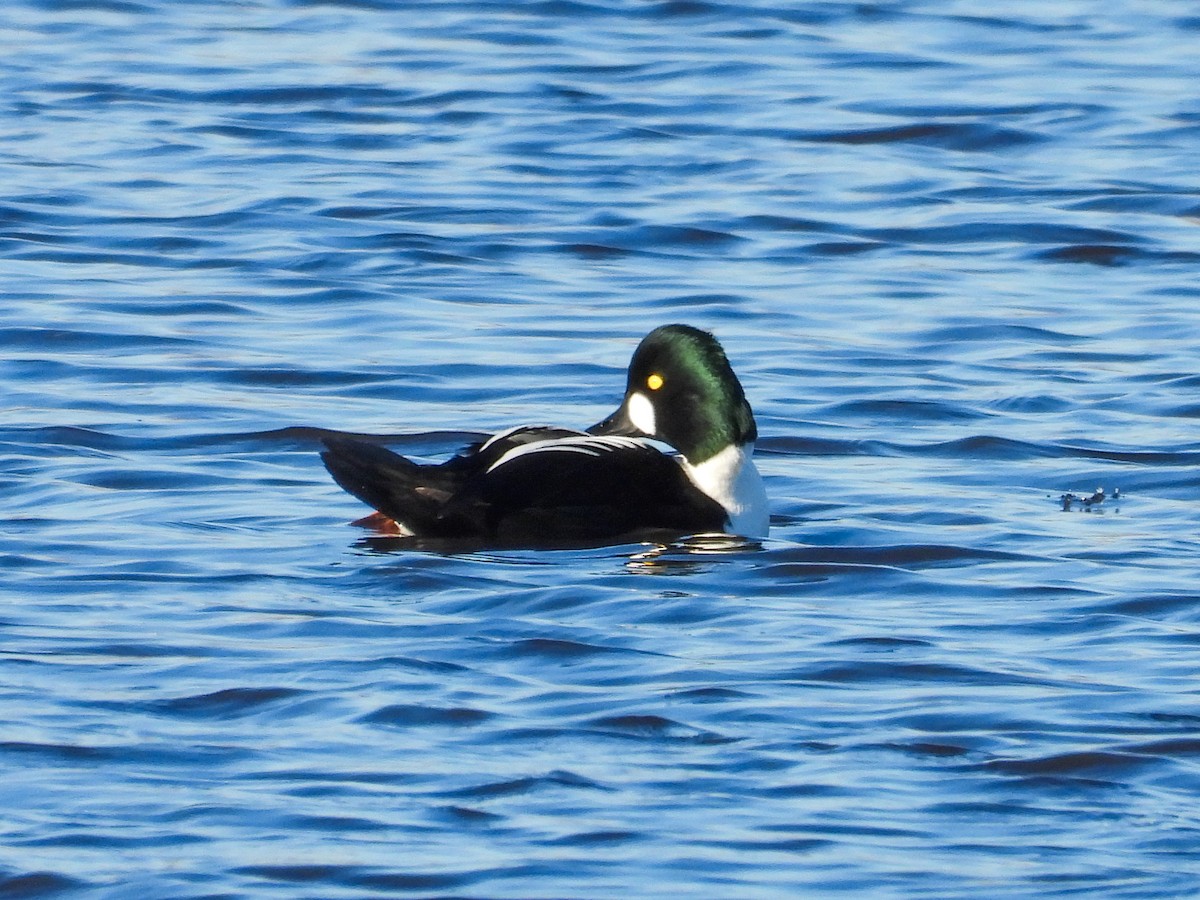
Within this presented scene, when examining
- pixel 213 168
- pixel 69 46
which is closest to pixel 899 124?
pixel 213 168

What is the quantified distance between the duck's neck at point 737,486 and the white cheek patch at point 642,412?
20cm

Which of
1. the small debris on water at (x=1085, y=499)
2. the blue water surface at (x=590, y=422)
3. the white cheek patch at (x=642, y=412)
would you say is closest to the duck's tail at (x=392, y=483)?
the blue water surface at (x=590, y=422)

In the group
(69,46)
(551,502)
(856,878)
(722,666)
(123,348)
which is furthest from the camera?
(69,46)

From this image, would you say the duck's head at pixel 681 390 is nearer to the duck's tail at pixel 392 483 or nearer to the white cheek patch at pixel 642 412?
the white cheek patch at pixel 642 412

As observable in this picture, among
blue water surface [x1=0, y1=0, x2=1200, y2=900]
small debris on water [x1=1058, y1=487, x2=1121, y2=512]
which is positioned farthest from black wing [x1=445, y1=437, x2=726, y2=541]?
small debris on water [x1=1058, y1=487, x2=1121, y2=512]

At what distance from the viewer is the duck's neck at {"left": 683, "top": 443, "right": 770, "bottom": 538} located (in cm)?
874

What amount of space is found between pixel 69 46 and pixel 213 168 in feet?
13.4

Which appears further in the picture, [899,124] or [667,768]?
[899,124]

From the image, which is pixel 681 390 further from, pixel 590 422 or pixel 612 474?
pixel 590 422

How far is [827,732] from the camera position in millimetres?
6402

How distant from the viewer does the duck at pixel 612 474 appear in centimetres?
848

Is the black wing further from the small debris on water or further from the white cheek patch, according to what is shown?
A: the small debris on water

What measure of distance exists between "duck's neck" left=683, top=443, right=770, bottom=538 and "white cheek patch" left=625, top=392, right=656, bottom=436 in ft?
0.67

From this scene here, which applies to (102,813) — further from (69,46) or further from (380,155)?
(69,46)
